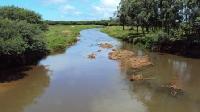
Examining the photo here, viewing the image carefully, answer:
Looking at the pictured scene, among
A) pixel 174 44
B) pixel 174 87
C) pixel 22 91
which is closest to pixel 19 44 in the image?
pixel 22 91

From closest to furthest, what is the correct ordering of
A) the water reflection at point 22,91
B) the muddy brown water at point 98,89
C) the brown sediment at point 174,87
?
the muddy brown water at point 98,89 → the water reflection at point 22,91 → the brown sediment at point 174,87

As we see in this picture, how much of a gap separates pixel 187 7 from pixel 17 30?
24647mm

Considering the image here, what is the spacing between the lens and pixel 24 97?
29906 mm

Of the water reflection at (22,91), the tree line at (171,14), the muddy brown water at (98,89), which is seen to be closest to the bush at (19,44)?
the muddy brown water at (98,89)

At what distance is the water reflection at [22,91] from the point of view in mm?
27322

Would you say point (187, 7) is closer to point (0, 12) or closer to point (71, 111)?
point (0, 12)

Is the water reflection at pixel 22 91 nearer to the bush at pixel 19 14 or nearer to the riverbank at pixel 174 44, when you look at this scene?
the bush at pixel 19 14

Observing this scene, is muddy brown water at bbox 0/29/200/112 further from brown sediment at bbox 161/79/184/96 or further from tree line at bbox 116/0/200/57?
tree line at bbox 116/0/200/57

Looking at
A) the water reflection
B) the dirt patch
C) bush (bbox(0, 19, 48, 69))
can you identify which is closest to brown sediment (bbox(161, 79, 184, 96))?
the dirt patch

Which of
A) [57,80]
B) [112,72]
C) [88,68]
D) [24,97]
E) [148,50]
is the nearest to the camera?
[24,97]

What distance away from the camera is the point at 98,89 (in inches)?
1262

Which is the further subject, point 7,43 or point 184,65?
point 184,65

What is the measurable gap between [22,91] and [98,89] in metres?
6.52

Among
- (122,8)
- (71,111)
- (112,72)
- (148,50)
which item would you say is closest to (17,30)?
(112,72)
